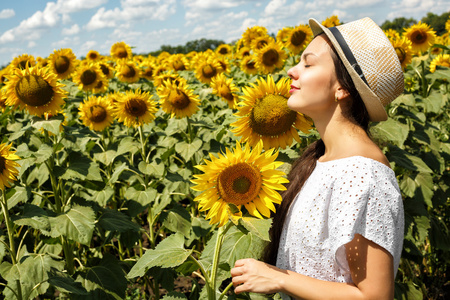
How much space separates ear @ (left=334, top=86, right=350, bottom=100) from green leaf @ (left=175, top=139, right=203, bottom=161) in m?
2.09

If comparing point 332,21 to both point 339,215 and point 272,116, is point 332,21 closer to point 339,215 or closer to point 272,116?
point 272,116

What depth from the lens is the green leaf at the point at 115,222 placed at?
2992mm

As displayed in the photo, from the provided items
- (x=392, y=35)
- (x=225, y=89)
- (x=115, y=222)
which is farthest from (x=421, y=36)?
(x=115, y=222)

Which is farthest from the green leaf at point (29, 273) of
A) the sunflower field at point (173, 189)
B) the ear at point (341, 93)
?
the ear at point (341, 93)

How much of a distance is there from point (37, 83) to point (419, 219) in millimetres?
3189

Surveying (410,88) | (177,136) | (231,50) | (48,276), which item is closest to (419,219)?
(410,88)

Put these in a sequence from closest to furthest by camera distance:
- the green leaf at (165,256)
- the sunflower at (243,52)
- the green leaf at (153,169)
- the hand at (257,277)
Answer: the hand at (257,277), the green leaf at (165,256), the green leaf at (153,169), the sunflower at (243,52)

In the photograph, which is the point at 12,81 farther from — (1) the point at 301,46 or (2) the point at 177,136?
(1) the point at 301,46

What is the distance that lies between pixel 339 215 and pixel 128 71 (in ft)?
17.5

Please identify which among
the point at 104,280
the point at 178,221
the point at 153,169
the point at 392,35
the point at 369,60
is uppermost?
the point at 369,60

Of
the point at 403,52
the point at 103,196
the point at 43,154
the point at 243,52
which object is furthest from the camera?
the point at 243,52

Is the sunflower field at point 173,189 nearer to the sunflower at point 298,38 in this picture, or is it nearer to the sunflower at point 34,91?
the sunflower at point 34,91

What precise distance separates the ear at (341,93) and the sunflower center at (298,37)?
421cm

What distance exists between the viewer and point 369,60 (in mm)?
1735
